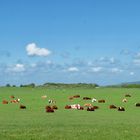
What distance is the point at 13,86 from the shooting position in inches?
2036

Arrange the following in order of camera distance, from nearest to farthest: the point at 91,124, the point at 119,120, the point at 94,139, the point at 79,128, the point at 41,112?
the point at 94,139 → the point at 79,128 → the point at 91,124 → the point at 119,120 → the point at 41,112

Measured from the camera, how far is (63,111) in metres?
21.8

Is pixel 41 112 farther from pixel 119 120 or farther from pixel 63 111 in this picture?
pixel 119 120

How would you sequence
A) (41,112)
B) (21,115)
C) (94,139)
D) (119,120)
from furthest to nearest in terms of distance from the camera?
(41,112)
(21,115)
(119,120)
(94,139)

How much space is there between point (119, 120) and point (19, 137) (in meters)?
5.30

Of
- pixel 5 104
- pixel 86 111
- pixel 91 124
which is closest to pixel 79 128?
pixel 91 124

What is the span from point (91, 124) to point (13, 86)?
115ft

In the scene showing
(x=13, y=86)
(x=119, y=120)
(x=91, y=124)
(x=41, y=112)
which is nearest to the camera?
(x=91, y=124)

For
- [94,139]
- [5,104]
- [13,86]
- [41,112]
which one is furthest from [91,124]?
[13,86]

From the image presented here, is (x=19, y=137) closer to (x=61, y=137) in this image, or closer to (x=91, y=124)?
(x=61, y=137)

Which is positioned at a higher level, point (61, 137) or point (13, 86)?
point (13, 86)

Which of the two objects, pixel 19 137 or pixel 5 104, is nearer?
pixel 19 137

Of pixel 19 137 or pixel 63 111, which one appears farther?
pixel 63 111

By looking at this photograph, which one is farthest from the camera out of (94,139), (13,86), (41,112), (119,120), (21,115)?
(13,86)
